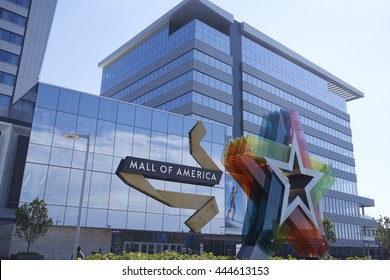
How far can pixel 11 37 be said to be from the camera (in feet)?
179

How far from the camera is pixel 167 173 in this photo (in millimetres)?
30938

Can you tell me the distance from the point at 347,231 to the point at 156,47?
5560 cm

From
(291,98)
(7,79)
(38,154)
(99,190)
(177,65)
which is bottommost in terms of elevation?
(99,190)

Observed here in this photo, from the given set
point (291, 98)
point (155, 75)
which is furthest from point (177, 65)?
point (291, 98)

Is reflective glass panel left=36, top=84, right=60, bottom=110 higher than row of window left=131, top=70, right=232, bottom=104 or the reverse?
the reverse

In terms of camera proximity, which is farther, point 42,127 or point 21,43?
point 21,43

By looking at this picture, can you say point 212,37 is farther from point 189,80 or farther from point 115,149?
point 115,149

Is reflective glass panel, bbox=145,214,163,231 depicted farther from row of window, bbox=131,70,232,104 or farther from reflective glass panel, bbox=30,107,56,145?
row of window, bbox=131,70,232,104

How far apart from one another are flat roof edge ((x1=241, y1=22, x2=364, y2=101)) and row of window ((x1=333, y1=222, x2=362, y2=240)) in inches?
1386

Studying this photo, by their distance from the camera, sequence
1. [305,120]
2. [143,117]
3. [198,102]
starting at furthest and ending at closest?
[305,120] < [198,102] < [143,117]

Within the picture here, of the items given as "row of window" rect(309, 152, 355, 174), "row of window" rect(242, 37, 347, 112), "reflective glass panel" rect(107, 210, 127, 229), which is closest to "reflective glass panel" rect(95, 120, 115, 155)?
"reflective glass panel" rect(107, 210, 127, 229)

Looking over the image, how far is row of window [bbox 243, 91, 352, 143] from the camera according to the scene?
66.3m

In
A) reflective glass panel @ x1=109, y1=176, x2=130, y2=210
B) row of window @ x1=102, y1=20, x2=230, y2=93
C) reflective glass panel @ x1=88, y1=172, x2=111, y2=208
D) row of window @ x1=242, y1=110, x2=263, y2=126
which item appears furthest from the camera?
row of window @ x1=242, y1=110, x2=263, y2=126

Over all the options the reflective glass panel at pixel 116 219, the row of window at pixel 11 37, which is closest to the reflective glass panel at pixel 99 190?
the reflective glass panel at pixel 116 219
